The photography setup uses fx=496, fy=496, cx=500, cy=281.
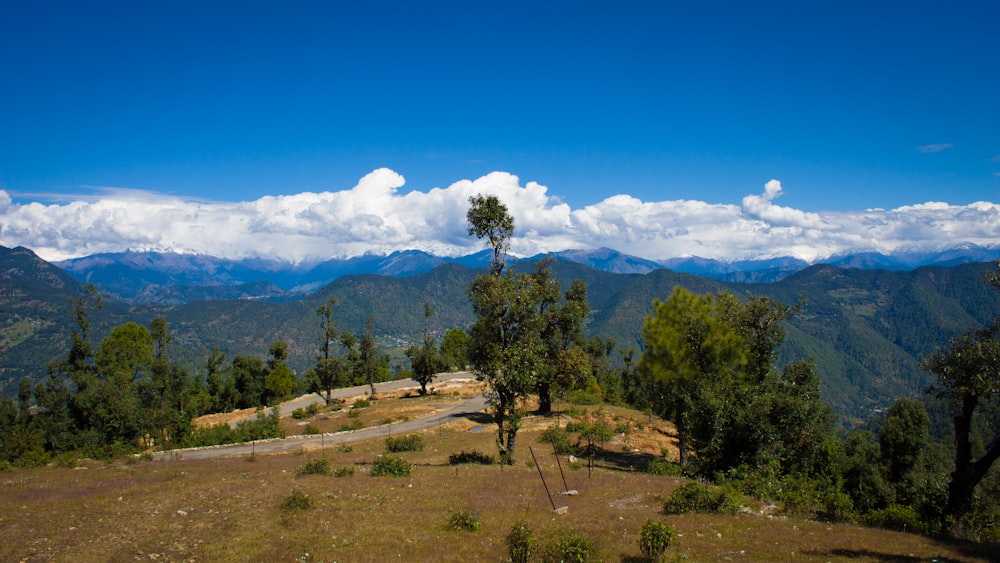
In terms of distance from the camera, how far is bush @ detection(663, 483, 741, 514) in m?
20.5

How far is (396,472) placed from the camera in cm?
2884

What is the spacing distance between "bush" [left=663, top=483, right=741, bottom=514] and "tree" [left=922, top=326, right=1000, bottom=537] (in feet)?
27.3

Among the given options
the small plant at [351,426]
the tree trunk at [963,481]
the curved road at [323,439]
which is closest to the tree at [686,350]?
the tree trunk at [963,481]

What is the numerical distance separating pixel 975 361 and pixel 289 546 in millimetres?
27298

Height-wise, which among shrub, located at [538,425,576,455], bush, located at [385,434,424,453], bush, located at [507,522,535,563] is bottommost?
bush, located at [385,434,424,453]

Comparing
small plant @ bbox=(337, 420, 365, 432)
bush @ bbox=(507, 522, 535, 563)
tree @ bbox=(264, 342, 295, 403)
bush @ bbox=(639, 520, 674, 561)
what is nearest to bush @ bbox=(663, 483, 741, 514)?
bush @ bbox=(639, 520, 674, 561)

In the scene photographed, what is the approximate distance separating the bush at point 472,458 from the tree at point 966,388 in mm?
23752

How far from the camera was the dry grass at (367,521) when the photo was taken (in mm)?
15219

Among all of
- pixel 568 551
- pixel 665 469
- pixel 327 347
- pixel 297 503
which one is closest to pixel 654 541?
pixel 568 551

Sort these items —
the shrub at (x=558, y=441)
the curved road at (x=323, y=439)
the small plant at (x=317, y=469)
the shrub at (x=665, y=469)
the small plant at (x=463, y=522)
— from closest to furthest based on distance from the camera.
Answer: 1. the small plant at (x=463, y=522)
2. the small plant at (x=317, y=469)
3. the shrub at (x=665, y=469)
4. the shrub at (x=558, y=441)
5. the curved road at (x=323, y=439)

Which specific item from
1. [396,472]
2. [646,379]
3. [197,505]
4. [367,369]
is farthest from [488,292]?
[367,369]

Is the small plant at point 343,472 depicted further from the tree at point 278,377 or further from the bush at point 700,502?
the tree at point 278,377

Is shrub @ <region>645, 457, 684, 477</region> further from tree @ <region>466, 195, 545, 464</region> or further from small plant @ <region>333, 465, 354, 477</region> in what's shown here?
small plant @ <region>333, 465, 354, 477</region>

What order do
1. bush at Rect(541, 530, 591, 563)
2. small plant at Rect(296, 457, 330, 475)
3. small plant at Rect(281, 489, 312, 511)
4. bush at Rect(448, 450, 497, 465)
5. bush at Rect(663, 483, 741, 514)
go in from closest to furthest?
bush at Rect(541, 530, 591, 563)
small plant at Rect(281, 489, 312, 511)
bush at Rect(663, 483, 741, 514)
small plant at Rect(296, 457, 330, 475)
bush at Rect(448, 450, 497, 465)
